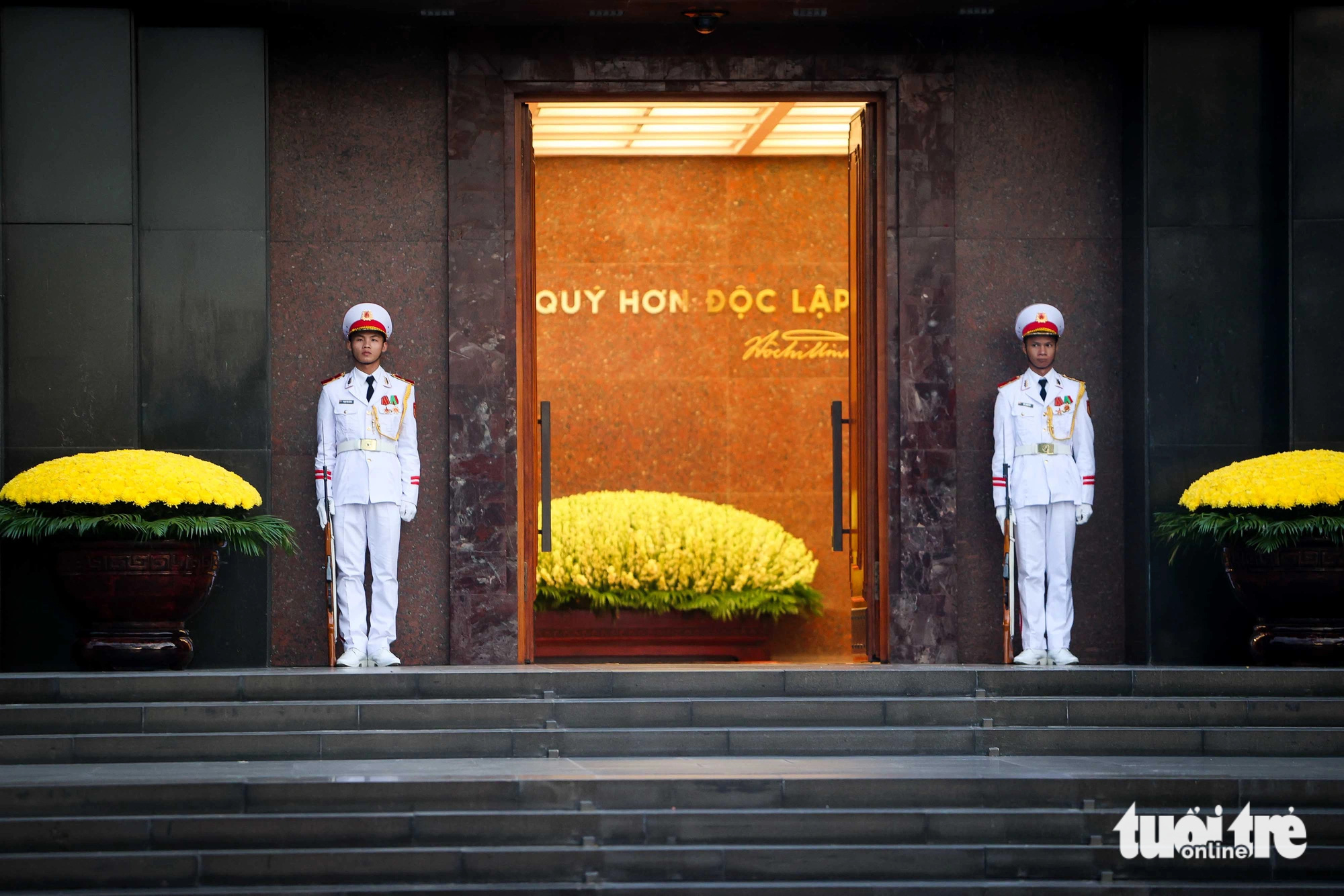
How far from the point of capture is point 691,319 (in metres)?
13.4

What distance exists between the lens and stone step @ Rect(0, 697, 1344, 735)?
23.9 ft

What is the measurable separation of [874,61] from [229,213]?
13.2 ft

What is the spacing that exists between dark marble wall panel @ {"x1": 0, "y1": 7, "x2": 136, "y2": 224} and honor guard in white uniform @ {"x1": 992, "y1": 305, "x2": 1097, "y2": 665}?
5.33 m

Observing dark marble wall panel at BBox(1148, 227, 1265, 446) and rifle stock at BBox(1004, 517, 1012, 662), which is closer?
rifle stock at BBox(1004, 517, 1012, 662)

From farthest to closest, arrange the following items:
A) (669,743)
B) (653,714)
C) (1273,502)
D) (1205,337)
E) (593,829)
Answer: (1205,337) → (1273,502) → (653,714) → (669,743) → (593,829)

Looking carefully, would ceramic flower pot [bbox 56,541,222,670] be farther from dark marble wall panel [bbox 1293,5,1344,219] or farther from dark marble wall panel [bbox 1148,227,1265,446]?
dark marble wall panel [bbox 1293,5,1344,219]

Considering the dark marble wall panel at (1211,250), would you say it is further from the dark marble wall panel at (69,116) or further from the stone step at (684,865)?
the dark marble wall panel at (69,116)

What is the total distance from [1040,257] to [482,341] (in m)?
3.50

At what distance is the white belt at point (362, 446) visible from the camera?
8.72 m

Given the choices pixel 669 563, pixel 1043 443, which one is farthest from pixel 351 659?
pixel 1043 443

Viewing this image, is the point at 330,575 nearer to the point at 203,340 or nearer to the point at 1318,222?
the point at 203,340

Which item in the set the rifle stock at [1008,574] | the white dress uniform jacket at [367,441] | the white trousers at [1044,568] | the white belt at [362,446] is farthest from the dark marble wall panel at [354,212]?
the white trousers at [1044,568]

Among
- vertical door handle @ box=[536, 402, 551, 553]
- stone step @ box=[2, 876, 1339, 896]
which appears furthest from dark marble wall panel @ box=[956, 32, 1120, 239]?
stone step @ box=[2, 876, 1339, 896]

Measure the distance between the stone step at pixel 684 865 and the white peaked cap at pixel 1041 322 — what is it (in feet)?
12.1
